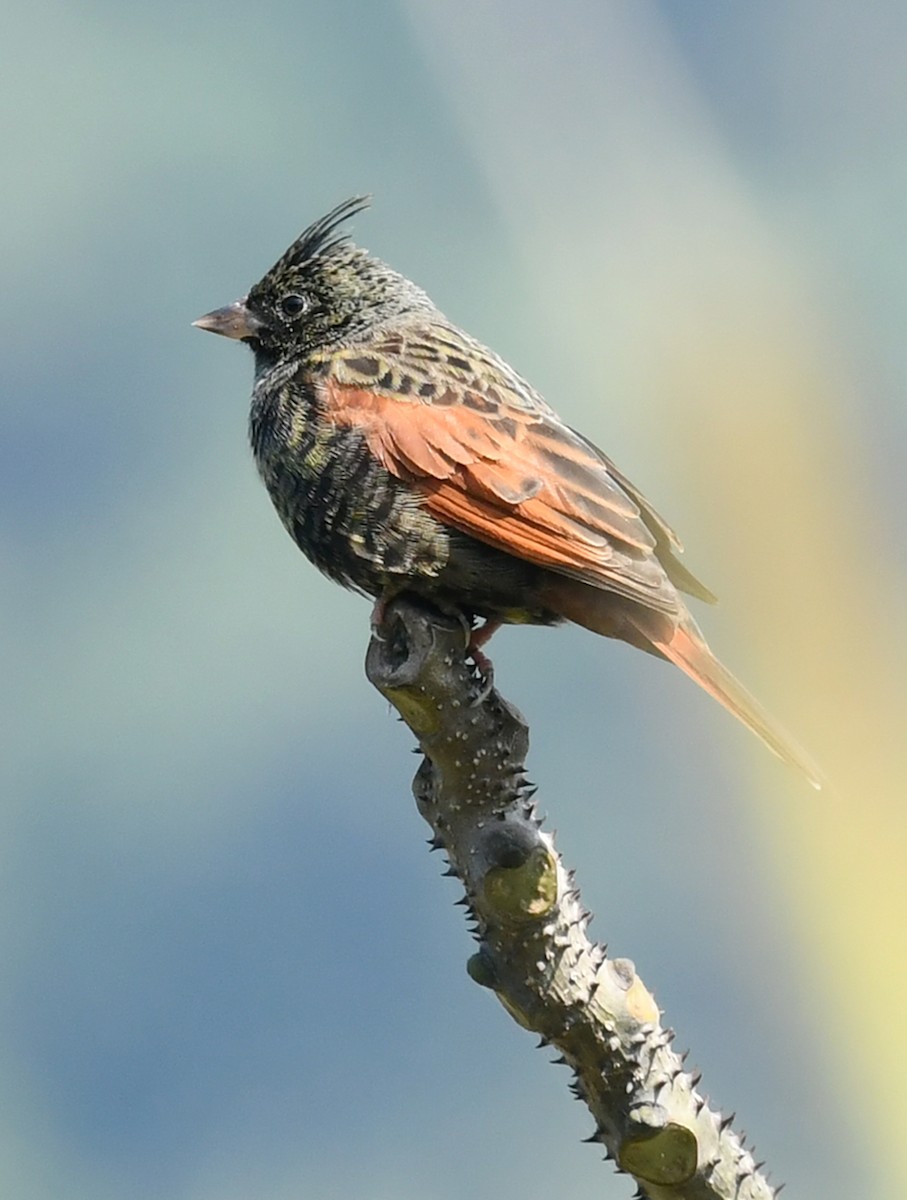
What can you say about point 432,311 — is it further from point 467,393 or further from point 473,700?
point 473,700

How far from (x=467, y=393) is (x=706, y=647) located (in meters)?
1.04

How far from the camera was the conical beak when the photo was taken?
518 centimetres

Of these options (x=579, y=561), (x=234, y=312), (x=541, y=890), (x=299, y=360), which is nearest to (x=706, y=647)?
(x=579, y=561)

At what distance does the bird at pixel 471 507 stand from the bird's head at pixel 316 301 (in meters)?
0.46

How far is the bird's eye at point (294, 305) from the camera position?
5.18m

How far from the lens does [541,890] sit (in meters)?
2.87

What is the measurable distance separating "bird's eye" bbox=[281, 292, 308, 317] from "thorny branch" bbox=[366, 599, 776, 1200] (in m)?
2.32

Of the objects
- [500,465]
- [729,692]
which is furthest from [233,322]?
[729,692]

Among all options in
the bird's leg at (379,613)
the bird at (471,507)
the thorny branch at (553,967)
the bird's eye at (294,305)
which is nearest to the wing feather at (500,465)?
the bird at (471,507)

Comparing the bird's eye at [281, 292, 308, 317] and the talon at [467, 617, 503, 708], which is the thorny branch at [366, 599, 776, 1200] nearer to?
the talon at [467, 617, 503, 708]

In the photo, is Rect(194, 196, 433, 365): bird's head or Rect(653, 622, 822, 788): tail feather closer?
Rect(653, 622, 822, 788): tail feather

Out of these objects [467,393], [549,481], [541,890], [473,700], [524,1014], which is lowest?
[524,1014]

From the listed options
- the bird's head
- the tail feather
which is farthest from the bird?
the bird's head

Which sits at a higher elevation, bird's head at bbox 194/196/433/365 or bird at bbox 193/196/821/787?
bird's head at bbox 194/196/433/365
